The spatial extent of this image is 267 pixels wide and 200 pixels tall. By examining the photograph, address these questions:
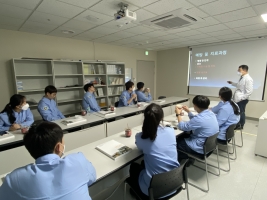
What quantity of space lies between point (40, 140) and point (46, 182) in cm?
23

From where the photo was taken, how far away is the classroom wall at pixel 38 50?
11.3 feet

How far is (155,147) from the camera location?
50.2 inches

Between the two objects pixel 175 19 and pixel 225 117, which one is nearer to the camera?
pixel 225 117

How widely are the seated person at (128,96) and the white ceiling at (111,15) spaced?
1.32m

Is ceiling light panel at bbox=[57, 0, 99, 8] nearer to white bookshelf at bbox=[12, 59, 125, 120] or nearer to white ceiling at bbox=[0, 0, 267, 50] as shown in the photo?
white ceiling at bbox=[0, 0, 267, 50]

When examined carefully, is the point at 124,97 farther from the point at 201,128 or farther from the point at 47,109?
the point at 201,128

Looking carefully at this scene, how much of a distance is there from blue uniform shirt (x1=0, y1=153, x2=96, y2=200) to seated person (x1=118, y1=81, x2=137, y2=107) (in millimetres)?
2936

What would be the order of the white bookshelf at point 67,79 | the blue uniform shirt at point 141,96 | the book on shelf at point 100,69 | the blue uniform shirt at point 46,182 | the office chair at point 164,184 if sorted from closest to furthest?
the blue uniform shirt at point 46,182, the office chair at point 164,184, the white bookshelf at point 67,79, the blue uniform shirt at point 141,96, the book on shelf at point 100,69

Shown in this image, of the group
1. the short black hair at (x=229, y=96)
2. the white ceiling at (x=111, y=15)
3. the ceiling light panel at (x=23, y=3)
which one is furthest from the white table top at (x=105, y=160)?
the ceiling light panel at (x=23, y=3)

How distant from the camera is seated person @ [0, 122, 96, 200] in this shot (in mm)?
713

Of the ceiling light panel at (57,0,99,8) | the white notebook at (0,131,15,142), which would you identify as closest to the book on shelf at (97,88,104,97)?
the ceiling light panel at (57,0,99,8)

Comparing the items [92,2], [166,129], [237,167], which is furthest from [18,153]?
[237,167]

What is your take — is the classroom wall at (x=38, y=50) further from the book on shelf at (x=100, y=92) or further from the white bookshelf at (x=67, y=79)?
the book on shelf at (x=100, y=92)

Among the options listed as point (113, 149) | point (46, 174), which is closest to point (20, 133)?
point (113, 149)
